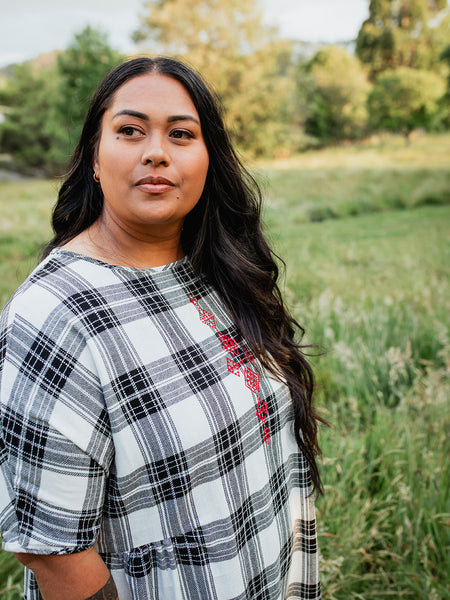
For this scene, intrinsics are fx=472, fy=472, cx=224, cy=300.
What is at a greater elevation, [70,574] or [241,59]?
[241,59]

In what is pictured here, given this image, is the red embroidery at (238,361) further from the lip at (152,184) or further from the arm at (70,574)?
the arm at (70,574)

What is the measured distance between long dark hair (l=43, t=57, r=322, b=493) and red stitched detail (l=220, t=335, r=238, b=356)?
5cm

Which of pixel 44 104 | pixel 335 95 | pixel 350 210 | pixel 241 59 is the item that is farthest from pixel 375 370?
pixel 241 59

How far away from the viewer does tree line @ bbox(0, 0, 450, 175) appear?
7.73 m

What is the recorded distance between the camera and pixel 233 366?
40.7 inches

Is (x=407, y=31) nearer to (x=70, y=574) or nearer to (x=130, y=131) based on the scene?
(x=130, y=131)

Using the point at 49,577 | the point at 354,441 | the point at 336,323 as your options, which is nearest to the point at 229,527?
the point at 49,577

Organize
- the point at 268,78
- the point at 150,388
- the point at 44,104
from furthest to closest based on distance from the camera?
1. the point at 268,78
2. the point at 44,104
3. the point at 150,388

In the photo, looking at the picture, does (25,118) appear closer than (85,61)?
No

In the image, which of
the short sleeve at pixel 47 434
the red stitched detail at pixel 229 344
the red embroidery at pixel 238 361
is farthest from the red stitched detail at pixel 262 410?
the short sleeve at pixel 47 434

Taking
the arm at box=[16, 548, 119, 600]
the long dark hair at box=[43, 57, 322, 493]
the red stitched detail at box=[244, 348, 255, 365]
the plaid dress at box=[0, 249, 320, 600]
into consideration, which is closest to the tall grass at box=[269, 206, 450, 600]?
the long dark hair at box=[43, 57, 322, 493]

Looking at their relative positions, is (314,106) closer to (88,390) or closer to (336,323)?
(336,323)

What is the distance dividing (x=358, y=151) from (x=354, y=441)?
9.39 metres

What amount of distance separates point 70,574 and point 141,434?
26cm
